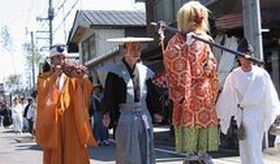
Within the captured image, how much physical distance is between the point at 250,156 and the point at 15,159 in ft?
28.8

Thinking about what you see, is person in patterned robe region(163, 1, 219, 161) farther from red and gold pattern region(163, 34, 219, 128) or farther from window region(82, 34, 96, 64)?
window region(82, 34, 96, 64)

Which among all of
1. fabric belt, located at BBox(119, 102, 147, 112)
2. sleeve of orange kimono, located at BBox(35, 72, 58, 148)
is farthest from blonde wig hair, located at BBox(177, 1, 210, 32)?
sleeve of orange kimono, located at BBox(35, 72, 58, 148)

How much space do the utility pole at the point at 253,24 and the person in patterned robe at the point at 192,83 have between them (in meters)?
6.25

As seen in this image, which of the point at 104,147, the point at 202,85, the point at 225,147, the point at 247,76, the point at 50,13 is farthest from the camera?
the point at 50,13

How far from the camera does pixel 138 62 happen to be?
22.6 ft

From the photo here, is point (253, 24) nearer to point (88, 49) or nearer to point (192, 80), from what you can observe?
point (192, 80)

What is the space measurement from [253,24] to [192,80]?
6.68m

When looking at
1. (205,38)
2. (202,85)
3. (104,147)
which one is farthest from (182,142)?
(104,147)

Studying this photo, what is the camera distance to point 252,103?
24.9ft

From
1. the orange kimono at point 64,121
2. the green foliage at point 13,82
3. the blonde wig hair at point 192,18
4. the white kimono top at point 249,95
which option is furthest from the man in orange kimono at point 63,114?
the green foliage at point 13,82

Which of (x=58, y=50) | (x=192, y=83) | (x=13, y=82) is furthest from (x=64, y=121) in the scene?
(x=13, y=82)

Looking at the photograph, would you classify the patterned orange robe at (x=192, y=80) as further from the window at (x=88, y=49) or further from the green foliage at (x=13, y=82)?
the green foliage at (x=13, y=82)

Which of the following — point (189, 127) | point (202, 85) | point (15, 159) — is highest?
point (202, 85)

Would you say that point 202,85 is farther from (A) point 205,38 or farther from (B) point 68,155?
(B) point 68,155
